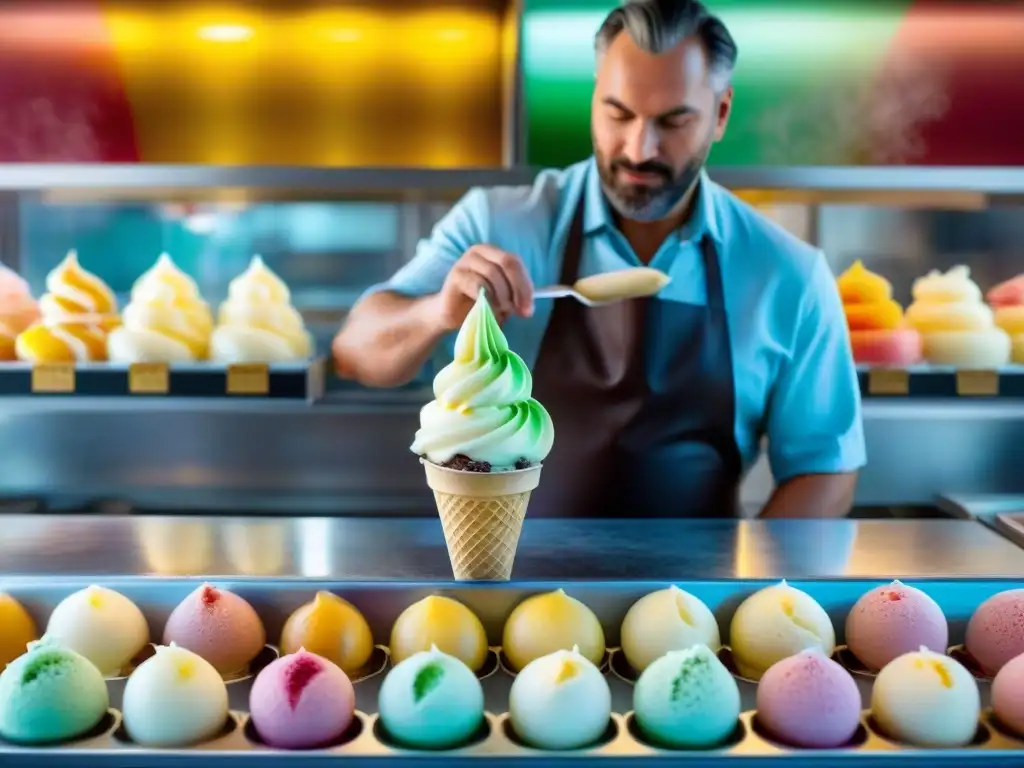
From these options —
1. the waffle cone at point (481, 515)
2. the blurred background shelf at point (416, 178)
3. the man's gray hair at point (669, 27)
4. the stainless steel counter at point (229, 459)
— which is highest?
the man's gray hair at point (669, 27)

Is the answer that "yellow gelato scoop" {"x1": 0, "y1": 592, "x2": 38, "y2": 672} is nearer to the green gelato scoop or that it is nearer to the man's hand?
the green gelato scoop

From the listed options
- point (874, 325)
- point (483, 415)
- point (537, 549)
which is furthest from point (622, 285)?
point (874, 325)

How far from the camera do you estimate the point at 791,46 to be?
10.5 feet

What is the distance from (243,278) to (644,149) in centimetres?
132

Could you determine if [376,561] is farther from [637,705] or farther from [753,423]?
[753,423]

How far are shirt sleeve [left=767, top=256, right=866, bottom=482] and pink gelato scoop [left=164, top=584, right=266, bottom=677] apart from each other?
1.31 metres

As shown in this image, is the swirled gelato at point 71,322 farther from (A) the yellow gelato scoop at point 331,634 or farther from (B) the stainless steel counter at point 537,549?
(A) the yellow gelato scoop at point 331,634

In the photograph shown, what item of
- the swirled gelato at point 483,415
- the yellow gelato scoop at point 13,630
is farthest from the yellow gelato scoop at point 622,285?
the yellow gelato scoop at point 13,630

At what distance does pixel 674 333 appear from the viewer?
7.23 feet

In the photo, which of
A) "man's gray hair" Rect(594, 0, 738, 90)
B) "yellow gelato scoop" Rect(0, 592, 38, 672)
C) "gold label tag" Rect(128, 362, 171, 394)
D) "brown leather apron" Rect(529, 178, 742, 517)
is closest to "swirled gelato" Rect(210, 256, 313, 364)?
"gold label tag" Rect(128, 362, 171, 394)

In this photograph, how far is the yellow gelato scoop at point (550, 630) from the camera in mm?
1176

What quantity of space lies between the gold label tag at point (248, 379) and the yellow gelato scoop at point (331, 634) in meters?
1.30

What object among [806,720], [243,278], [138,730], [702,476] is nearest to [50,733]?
[138,730]

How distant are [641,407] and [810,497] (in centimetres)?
39
